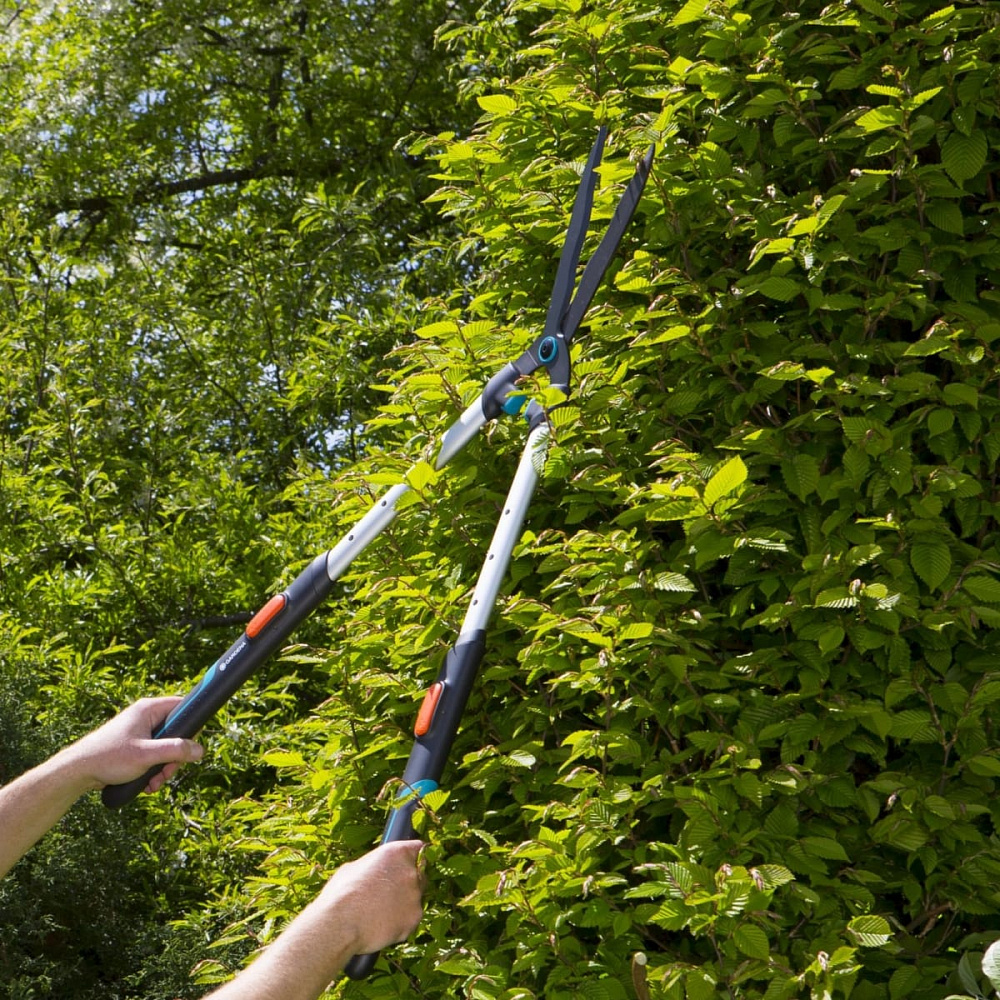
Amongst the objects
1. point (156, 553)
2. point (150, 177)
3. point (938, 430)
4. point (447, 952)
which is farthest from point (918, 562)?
point (150, 177)

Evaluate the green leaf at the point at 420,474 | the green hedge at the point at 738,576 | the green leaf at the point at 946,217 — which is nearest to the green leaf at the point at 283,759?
the green hedge at the point at 738,576

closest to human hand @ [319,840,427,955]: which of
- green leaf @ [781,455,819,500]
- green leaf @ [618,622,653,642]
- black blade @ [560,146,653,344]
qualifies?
green leaf @ [618,622,653,642]

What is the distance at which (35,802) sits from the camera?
2502 mm

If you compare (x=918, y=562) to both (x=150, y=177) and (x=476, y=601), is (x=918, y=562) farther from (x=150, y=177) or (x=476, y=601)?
(x=150, y=177)

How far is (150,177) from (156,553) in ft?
10.4

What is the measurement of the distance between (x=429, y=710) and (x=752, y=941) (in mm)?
658

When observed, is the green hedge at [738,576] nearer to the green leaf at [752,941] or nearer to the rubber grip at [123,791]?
the green leaf at [752,941]

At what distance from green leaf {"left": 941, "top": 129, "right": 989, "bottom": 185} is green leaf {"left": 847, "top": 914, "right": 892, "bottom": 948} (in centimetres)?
131

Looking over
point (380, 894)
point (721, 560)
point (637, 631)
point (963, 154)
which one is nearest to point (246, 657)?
point (380, 894)

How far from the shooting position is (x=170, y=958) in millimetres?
3842

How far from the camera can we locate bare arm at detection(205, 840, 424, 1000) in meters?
1.78

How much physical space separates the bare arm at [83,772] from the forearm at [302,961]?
70 centimetres

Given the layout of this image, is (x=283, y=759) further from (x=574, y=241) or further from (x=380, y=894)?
(x=574, y=241)

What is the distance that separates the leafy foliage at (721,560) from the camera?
1.96m
